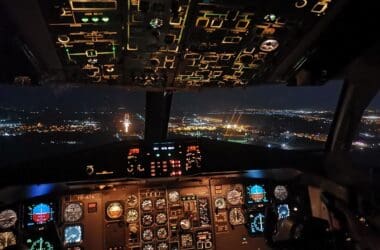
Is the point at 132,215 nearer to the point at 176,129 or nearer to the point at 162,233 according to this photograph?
the point at 162,233

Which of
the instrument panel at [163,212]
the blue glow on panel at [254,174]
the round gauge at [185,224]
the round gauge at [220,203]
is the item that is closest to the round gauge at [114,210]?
the instrument panel at [163,212]

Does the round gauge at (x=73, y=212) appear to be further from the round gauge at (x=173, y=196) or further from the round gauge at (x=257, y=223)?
the round gauge at (x=257, y=223)

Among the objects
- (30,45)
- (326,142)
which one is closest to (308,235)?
(30,45)

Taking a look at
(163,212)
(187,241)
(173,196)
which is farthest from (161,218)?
(187,241)

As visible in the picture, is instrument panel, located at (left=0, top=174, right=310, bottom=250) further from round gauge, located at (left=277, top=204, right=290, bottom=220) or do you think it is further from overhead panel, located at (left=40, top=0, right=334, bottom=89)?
overhead panel, located at (left=40, top=0, right=334, bottom=89)

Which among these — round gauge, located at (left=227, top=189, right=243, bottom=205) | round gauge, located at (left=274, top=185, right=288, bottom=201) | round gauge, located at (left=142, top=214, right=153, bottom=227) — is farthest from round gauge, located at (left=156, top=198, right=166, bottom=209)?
round gauge, located at (left=274, top=185, right=288, bottom=201)

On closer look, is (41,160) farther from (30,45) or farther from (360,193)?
(360,193)
